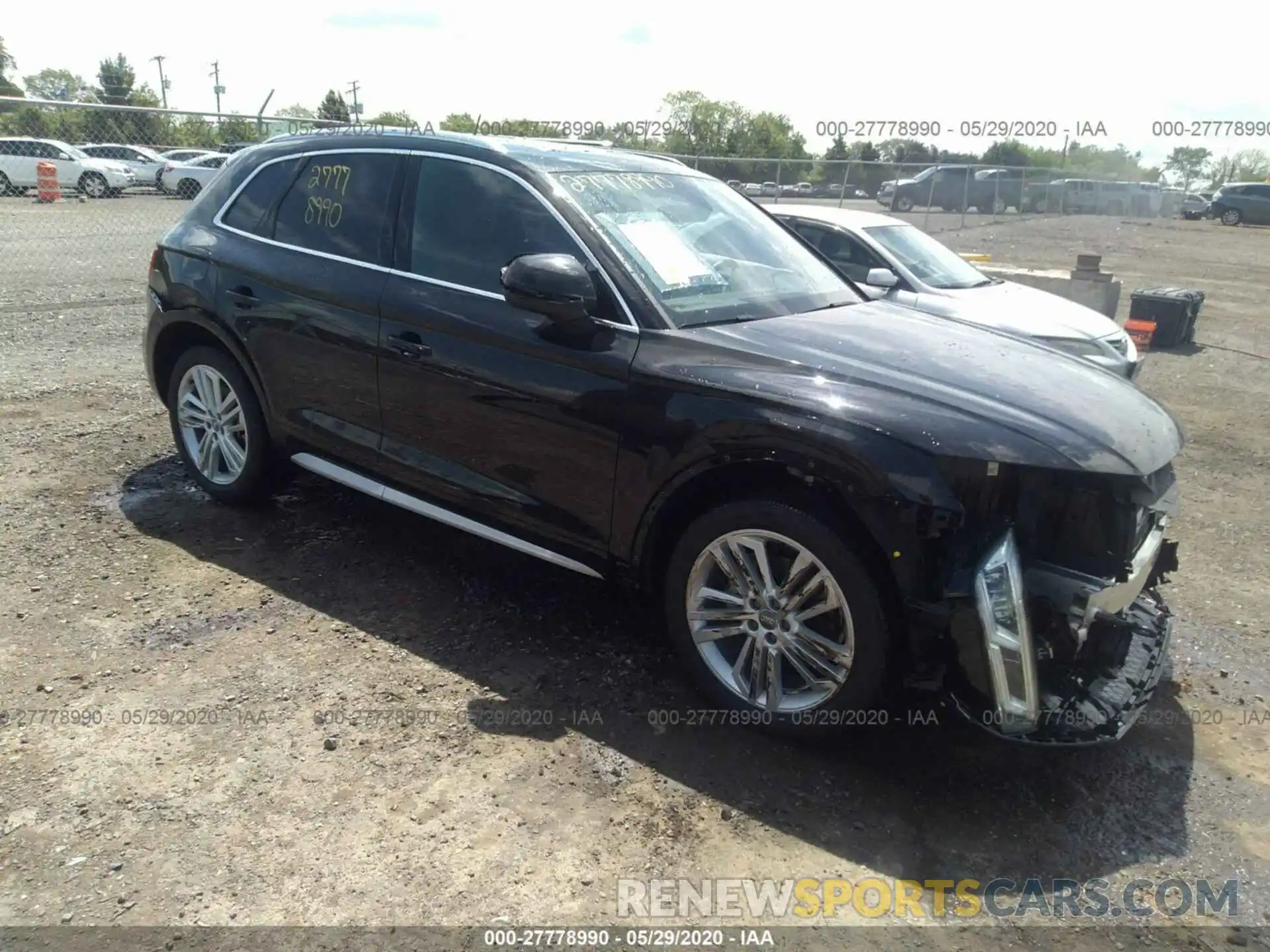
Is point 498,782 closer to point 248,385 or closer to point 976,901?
point 976,901

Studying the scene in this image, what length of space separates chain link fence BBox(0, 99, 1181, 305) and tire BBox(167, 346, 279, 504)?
154 inches

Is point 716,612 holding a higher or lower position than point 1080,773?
higher

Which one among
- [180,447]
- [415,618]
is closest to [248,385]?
[180,447]

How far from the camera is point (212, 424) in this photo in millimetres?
4918

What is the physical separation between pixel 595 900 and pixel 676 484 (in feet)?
4.37

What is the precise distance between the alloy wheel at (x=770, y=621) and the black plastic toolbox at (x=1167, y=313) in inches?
390

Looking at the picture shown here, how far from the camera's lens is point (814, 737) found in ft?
10.6

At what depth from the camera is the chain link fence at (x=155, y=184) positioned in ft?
43.3

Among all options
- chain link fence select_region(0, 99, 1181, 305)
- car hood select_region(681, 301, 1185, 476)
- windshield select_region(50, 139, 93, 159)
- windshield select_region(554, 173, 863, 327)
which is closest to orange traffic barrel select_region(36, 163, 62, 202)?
chain link fence select_region(0, 99, 1181, 305)

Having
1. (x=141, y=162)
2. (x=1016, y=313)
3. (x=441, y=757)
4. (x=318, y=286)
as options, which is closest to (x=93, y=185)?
(x=141, y=162)

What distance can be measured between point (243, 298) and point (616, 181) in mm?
1860

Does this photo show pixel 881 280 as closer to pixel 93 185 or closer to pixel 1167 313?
pixel 1167 313

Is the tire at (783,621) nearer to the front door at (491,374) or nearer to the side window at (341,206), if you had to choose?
the front door at (491,374)

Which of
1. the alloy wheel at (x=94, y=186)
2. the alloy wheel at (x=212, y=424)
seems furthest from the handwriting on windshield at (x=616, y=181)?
the alloy wheel at (x=94, y=186)
